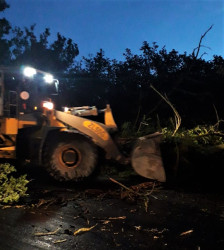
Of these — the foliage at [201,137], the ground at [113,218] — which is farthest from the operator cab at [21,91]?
the foliage at [201,137]

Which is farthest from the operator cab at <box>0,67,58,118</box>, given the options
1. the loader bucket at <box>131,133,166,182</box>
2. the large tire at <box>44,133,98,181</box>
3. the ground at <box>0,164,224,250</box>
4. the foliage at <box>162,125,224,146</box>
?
the foliage at <box>162,125,224,146</box>

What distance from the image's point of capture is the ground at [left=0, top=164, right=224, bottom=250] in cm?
343

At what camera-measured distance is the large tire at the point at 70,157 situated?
6.27m

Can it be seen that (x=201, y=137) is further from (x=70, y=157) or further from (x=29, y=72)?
(x=29, y=72)

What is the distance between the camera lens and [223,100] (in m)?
13.1

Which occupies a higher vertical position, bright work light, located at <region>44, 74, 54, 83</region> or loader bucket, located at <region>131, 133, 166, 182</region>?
bright work light, located at <region>44, 74, 54, 83</region>

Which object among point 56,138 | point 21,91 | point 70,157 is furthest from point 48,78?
point 70,157

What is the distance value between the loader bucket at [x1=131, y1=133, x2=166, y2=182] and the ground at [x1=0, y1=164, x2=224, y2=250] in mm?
265

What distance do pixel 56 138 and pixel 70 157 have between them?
530 mm

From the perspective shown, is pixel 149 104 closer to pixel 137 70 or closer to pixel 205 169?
pixel 137 70

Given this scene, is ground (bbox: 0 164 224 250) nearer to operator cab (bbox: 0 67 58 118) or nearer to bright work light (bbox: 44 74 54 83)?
operator cab (bbox: 0 67 58 118)

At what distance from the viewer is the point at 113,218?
4.21 meters

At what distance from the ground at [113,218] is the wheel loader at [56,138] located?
45 centimetres

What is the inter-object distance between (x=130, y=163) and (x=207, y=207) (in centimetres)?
197
